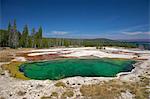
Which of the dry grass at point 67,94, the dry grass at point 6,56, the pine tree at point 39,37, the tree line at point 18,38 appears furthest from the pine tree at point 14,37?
the dry grass at point 67,94

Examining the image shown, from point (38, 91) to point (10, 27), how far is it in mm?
74853

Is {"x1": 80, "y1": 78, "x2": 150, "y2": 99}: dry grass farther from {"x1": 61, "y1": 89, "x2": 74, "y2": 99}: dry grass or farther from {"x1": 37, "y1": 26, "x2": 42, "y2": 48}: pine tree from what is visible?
{"x1": 37, "y1": 26, "x2": 42, "y2": 48}: pine tree

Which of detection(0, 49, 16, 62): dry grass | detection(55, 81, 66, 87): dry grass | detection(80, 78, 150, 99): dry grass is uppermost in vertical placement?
detection(0, 49, 16, 62): dry grass

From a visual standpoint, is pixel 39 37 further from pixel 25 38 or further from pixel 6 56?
pixel 6 56

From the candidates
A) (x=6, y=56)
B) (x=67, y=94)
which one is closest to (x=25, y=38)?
(x=6, y=56)

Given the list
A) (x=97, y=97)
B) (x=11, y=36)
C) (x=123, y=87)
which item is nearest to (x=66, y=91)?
(x=97, y=97)

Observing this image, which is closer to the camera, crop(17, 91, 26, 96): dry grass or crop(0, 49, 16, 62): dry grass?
crop(17, 91, 26, 96): dry grass

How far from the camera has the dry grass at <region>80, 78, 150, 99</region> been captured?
1881 cm

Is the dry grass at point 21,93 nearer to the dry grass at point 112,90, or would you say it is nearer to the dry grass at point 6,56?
the dry grass at point 112,90

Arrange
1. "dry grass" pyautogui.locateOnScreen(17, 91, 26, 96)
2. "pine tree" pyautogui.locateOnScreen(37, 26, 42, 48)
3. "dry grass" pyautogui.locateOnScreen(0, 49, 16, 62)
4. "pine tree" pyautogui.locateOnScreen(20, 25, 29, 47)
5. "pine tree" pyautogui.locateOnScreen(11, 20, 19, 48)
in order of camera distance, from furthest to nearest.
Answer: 1. "pine tree" pyautogui.locateOnScreen(37, 26, 42, 48)
2. "pine tree" pyautogui.locateOnScreen(20, 25, 29, 47)
3. "pine tree" pyautogui.locateOnScreen(11, 20, 19, 48)
4. "dry grass" pyautogui.locateOnScreen(0, 49, 16, 62)
5. "dry grass" pyautogui.locateOnScreen(17, 91, 26, 96)

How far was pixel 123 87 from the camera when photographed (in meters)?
21.6

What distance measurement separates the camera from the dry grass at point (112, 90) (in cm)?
1881

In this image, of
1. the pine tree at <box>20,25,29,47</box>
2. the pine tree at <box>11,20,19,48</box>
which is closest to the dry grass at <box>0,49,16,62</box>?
the pine tree at <box>11,20,19,48</box>

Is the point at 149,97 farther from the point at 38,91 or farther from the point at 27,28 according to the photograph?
the point at 27,28
